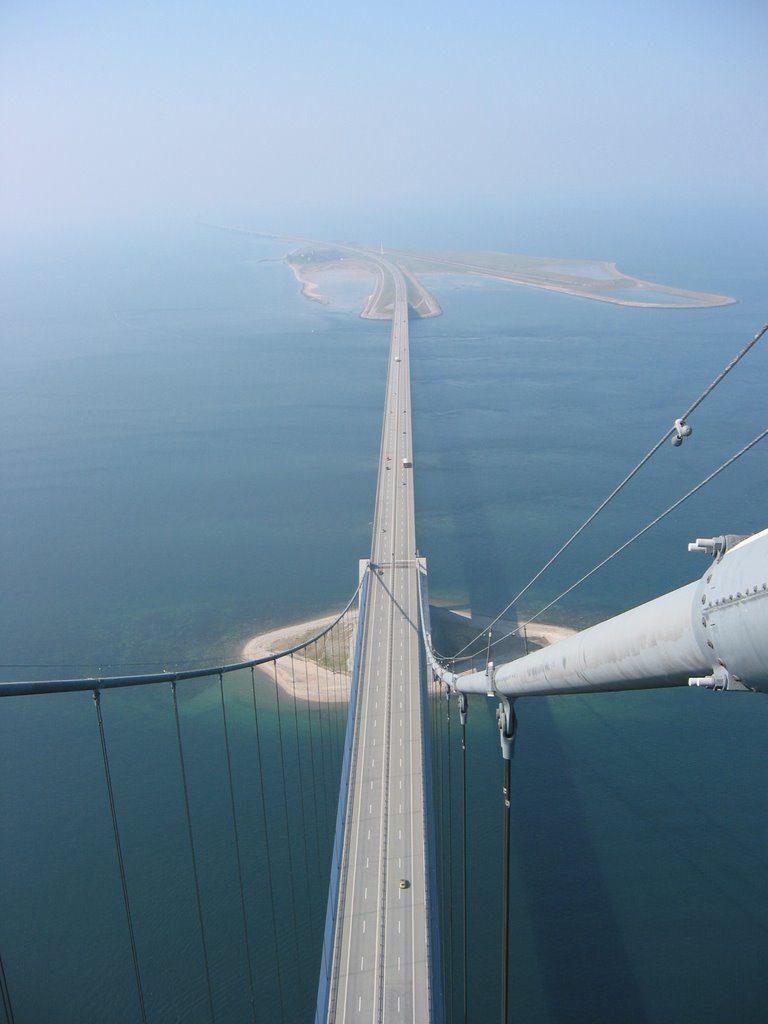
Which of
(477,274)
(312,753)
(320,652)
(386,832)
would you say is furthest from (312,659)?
(477,274)

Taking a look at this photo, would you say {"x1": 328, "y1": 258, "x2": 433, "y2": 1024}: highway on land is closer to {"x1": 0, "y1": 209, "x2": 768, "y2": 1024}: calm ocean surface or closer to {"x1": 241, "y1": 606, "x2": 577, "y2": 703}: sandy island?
{"x1": 241, "y1": 606, "x2": 577, "y2": 703}: sandy island

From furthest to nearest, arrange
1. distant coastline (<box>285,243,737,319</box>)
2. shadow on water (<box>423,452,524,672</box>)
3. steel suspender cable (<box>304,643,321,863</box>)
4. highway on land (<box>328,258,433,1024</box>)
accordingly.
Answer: distant coastline (<box>285,243,737,319</box>) < shadow on water (<box>423,452,524,672</box>) < steel suspender cable (<box>304,643,321,863</box>) < highway on land (<box>328,258,433,1024</box>)

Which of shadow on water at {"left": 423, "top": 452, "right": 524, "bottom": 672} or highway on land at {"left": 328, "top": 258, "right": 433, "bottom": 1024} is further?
shadow on water at {"left": 423, "top": 452, "right": 524, "bottom": 672}

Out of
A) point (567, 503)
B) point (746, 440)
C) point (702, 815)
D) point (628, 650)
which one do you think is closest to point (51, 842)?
point (702, 815)

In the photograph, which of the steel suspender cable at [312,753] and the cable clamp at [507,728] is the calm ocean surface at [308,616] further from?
the cable clamp at [507,728]

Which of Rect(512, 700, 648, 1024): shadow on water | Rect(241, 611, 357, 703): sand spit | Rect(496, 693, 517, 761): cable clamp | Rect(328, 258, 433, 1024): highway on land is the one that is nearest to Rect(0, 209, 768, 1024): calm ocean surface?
Rect(512, 700, 648, 1024): shadow on water

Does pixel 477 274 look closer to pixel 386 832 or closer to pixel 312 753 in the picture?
pixel 312 753

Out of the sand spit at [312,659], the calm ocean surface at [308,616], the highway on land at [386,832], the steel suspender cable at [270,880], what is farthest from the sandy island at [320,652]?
the steel suspender cable at [270,880]
